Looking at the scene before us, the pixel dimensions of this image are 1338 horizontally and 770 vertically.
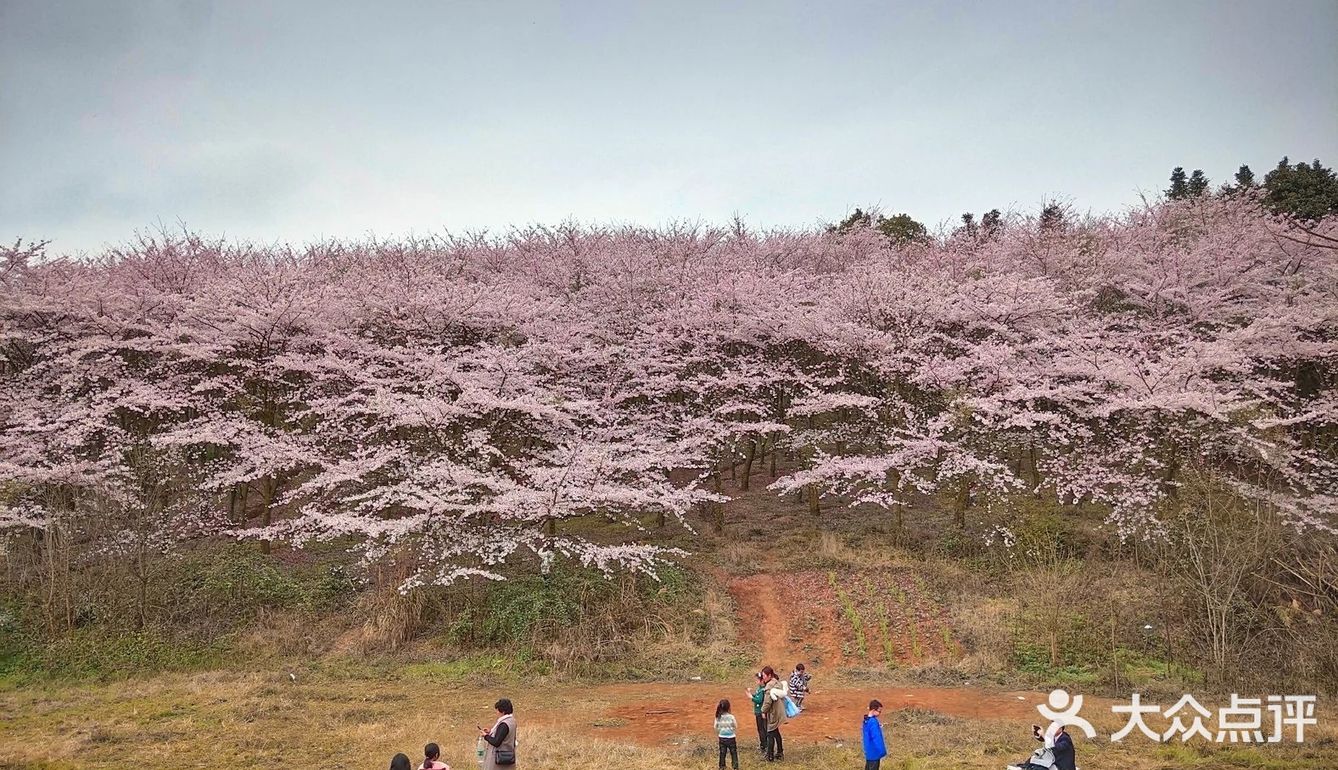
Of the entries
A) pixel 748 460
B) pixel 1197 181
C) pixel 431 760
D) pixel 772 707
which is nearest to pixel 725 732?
pixel 772 707

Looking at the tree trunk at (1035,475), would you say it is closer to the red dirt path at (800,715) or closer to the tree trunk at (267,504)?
A: the red dirt path at (800,715)

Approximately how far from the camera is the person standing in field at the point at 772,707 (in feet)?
34.4

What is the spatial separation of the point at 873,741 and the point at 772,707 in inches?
74.1

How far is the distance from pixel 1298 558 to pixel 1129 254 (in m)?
15.0

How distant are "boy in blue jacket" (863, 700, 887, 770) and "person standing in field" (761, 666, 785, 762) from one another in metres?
1.53

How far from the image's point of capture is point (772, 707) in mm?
10602

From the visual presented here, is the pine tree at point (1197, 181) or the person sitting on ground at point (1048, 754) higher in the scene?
the pine tree at point (1197, 181)

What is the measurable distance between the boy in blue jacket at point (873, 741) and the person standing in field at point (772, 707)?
153 centimetres

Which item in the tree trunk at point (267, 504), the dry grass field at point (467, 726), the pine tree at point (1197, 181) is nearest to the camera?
the dry grass field at point (467, 726)

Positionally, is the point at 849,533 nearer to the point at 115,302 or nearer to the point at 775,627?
the point at 775,627

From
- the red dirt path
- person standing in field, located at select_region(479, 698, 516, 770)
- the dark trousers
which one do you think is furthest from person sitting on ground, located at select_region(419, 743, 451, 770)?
the red dirt path

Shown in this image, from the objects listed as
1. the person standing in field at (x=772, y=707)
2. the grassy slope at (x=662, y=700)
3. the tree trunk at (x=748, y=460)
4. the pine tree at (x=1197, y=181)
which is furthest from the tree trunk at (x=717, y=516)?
the pine tree at (x=1197, y=181)

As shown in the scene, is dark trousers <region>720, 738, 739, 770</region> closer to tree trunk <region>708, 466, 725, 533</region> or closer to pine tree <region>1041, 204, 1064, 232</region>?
tree trunk <region>708, 466, 725, 533</region>

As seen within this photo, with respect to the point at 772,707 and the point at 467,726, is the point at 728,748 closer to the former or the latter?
the point at 772,707
